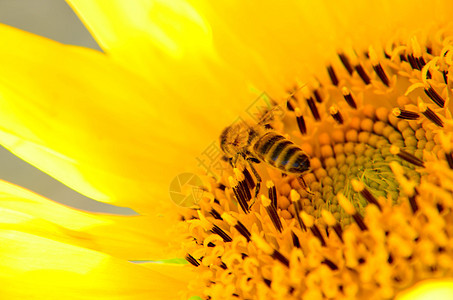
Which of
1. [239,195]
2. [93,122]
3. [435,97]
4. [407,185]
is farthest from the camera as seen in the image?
[93,122]

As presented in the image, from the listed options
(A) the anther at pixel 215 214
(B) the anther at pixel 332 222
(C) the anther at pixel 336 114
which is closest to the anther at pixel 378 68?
(C) the anther at pixel 336 114

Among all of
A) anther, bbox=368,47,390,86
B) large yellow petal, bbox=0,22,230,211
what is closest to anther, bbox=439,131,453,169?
anther, bbox=368,47,390,86

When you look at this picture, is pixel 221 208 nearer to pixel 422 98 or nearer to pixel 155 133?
pixel 155 133

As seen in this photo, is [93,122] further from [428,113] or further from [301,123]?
[428,113]

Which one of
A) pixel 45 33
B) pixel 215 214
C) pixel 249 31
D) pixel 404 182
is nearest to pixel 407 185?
pixel 404 182

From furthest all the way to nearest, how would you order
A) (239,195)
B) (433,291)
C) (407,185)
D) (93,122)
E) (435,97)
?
(93,122), (239,195), (435,97), (407,185), (433,291)

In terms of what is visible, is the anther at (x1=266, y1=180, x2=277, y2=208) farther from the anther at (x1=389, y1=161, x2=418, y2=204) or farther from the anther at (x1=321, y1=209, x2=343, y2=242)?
the anther at (x1=389, y1=161, x2=418, y2=204)

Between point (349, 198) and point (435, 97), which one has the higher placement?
point (435, 97)
